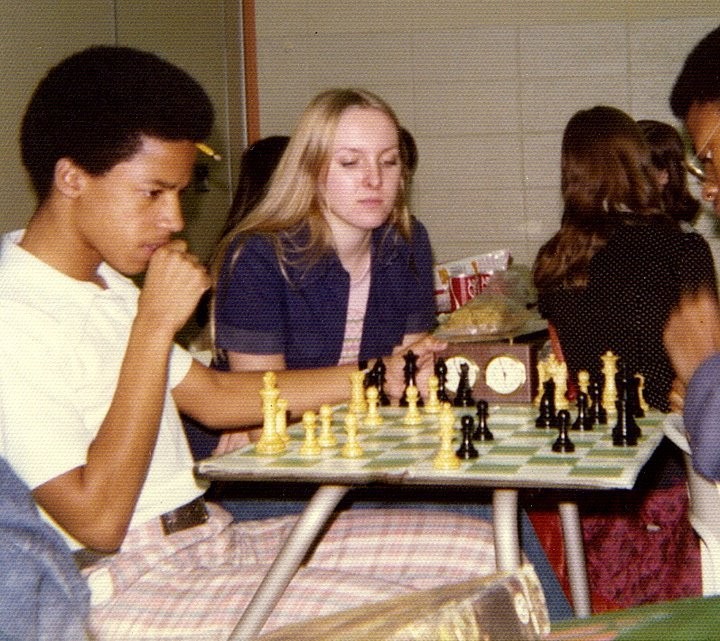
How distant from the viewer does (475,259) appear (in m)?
3.65

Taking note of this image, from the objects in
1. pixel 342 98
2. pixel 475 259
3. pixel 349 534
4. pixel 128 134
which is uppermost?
pixel 342 98

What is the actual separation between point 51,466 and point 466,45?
11.3ft

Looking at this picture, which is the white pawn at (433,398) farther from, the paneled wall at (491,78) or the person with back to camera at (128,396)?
the paneled wall at (491,78)

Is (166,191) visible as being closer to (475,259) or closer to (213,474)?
(213,474)

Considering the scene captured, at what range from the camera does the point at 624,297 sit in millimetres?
2338

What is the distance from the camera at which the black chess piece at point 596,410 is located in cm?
157

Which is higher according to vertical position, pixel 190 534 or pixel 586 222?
pixel 586 222

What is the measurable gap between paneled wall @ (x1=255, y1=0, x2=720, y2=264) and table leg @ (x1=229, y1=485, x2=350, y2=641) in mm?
3124

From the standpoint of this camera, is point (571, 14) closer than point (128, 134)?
No

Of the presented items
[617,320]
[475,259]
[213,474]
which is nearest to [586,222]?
[617,320]

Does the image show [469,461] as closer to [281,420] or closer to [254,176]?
[281,420]

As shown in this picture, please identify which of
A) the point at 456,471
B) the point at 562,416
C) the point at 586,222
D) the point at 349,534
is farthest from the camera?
the point at 586,222

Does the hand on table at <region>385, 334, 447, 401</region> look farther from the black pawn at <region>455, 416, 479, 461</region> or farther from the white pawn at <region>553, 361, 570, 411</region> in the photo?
the black pawn at <region>455, 416, 479, 461</region>

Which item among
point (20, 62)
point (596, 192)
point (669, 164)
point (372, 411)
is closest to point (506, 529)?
point (372, 411)
